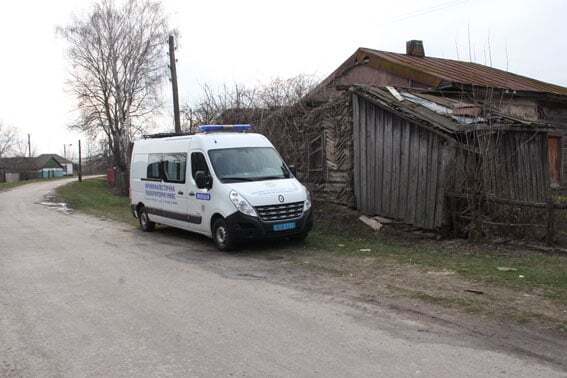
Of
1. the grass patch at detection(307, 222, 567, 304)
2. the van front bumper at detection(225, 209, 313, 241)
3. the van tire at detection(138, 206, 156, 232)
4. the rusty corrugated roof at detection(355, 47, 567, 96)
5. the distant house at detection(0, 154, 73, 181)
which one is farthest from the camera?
the distant house at detection(0, 154, 73, 181)

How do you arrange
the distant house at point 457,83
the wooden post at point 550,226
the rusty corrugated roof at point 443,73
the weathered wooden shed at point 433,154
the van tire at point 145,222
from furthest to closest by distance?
1. the rusty corrugated roof at point 443,73
2. the distant house at point 457,83
3. the van tire at point 145,222
4. the weathered wooden shed at point 433,154
5. the wooden post at point 550,226

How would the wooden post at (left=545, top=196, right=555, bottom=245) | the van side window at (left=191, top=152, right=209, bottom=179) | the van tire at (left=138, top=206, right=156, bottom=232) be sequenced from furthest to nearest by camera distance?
the van tire at (left=138, top=206, right=156, bottom=232) → the van side window at (left=191, top=152, right=209, bottom=179) → the wooden post at (left=545, top=196, right=555, bottom=245)

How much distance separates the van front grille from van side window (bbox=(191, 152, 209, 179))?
5.30 ft

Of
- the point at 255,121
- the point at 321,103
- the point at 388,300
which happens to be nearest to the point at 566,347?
the point at 388,300

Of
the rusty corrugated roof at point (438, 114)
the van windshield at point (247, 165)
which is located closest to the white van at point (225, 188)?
the van windshield at point (247, 165)

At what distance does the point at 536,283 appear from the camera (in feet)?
22.8

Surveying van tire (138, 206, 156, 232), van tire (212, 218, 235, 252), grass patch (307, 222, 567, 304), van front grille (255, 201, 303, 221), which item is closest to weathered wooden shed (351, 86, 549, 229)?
grass patch (307, 222, 567, 304)

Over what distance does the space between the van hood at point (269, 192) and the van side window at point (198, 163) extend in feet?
3.24

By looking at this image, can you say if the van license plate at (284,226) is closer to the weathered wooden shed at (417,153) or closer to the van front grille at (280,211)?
the van front grille at (280,211)

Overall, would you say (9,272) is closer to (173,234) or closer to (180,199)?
(180,199)

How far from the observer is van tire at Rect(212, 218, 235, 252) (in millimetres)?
9875

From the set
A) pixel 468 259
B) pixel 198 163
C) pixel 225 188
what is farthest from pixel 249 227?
pixel 468 259

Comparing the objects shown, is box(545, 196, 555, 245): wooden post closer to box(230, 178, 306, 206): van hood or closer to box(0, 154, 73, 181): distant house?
box(230, 178, 306, 206): van hood

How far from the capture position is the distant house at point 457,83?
16.2m
